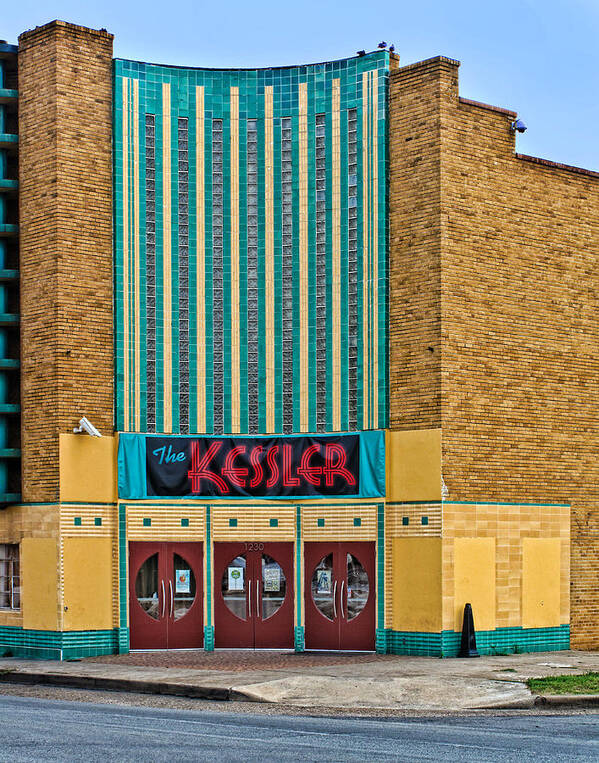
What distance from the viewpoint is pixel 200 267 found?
83.7ft

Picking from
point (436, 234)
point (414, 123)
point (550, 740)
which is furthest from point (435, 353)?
point (550, 740)

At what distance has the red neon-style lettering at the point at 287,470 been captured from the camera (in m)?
24.9

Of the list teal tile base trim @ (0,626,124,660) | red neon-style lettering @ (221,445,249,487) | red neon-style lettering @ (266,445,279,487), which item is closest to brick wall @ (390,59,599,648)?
red neon-style lettering @ (266,445,279,487)

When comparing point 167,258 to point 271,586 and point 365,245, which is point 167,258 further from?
point 271,586

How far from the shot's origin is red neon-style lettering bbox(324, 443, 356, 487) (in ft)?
80.6

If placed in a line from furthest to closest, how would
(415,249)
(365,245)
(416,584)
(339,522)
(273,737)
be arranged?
(365,245)
(339,522)
(415,249)
(416,584)
(273,737)

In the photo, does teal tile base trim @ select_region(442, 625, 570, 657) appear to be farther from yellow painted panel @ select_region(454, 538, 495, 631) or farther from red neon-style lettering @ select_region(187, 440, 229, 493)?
red neon-style lettering @ select_region(187, 440, 229, 493)

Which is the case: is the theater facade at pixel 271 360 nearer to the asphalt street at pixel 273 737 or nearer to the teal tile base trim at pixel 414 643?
the teal tile base trim at pixel 414 643

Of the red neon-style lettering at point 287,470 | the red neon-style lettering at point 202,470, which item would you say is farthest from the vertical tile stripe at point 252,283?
the red neon-style lettering at point 202,470

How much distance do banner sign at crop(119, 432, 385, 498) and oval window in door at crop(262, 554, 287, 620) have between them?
1446mm

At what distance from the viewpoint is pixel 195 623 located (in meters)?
24.9

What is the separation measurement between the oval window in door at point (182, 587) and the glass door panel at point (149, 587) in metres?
0.34

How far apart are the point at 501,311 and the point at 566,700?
9407mm

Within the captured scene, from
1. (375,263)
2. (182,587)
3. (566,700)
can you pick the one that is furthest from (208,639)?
(566,700)
